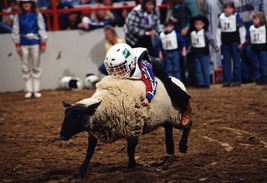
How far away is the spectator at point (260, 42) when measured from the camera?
42.6ft

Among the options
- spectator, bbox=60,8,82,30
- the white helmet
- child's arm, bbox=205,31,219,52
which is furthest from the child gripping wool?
spectator, bbox=60,8,82,30

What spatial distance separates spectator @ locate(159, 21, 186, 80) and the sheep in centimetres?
698

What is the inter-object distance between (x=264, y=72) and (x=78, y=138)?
598cm

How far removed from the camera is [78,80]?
1449 cm

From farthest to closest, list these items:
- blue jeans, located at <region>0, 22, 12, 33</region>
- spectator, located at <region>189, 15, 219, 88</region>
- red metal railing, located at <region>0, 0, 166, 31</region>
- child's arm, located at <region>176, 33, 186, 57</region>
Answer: blue jeans, located at <region>0, 22, 12, 33</region>
red metal railing, located at <region>0, 0, 166, 31</region>
child's arm, located at <region>176, 33, 186, 57</region>
spectator, located at <region>189, 15, 219, 88</region>

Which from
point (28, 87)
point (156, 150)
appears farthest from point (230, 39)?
point (156, 150)

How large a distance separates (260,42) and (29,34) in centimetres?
510

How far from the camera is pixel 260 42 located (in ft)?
43.1

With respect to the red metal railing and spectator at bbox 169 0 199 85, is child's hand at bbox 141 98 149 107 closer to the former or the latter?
spectator at bbox 169 0 199 85

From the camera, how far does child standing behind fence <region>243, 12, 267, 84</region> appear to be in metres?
13.0

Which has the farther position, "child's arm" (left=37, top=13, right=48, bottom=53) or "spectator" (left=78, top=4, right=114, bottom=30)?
"spectator" (left=78, top=4, right=114, bottom=30)

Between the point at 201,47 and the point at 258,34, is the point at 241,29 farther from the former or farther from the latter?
the point at 201,47

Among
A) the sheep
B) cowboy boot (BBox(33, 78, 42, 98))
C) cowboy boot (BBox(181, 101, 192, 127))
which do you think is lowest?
cowboy boot (BBox(33, 78, 42, 98))

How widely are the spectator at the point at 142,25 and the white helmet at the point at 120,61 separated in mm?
6658
